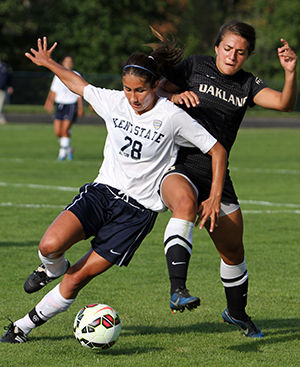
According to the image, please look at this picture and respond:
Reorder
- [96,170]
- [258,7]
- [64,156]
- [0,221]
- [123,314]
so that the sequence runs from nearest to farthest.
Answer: [123,314] → [0,221] → [96,170] → [64,156] → [258,7]

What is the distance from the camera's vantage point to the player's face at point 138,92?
581 centimetres

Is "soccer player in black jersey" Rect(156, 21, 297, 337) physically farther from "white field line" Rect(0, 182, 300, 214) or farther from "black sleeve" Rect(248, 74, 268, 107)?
"white field line" Rect(0, 182, 300, 214)

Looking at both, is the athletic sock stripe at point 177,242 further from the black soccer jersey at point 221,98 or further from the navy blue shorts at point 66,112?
the navy blue shorts at point 66,112

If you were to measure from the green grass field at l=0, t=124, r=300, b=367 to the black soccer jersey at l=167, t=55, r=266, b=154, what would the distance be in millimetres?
1485

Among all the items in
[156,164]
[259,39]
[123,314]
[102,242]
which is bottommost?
[259,39]

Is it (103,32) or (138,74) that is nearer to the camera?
(138,74)

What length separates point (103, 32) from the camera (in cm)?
5253

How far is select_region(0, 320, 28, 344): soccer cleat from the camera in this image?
614 cm

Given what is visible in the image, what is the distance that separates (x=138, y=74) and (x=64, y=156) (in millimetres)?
14919

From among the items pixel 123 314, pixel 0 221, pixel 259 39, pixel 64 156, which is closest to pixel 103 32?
pixel 259 39

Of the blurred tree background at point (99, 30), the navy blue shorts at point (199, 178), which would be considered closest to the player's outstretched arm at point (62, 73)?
the navy blue shorts at point (199, 178)

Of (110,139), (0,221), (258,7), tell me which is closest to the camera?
(110,139)

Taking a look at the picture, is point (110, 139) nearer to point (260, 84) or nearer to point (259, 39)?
point (260, 84)

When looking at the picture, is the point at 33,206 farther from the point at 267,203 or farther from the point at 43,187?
the point at 267,203
